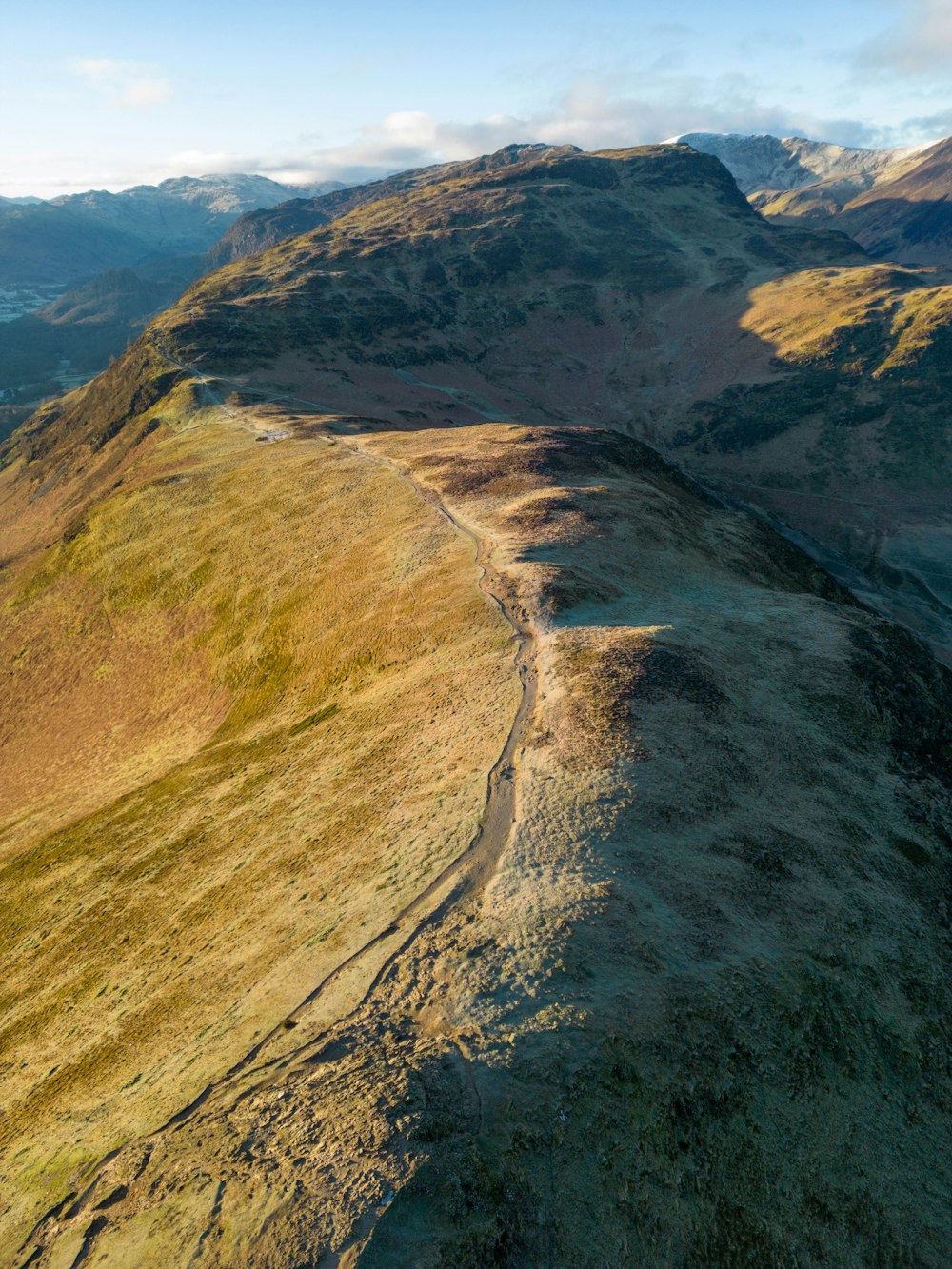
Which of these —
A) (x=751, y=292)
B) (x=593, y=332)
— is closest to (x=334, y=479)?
(x=593, y=332)

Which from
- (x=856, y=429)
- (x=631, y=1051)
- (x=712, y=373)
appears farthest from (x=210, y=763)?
(x=712, y=373)

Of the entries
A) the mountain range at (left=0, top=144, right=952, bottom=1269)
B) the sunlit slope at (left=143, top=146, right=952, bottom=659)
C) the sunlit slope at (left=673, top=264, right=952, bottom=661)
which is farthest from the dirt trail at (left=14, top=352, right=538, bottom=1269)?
the sunlit slope at (left=143, top=146, right=952, bottom=659)

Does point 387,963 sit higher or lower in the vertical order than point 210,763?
higher

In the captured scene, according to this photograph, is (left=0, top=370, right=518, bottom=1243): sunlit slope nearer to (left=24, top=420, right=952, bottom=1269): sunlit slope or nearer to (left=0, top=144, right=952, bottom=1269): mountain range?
(left=0, top=144, right=952, bottom=1269): mountain range

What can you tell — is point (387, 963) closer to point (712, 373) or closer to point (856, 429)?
point (856, 429)

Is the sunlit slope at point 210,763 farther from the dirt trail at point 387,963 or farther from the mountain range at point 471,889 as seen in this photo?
the dirt trail at point 387,963

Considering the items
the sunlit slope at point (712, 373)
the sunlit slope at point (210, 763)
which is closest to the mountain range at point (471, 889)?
the sunlit slope at point (210, 763)

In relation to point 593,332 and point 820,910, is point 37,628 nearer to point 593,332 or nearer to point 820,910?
point 820,910
